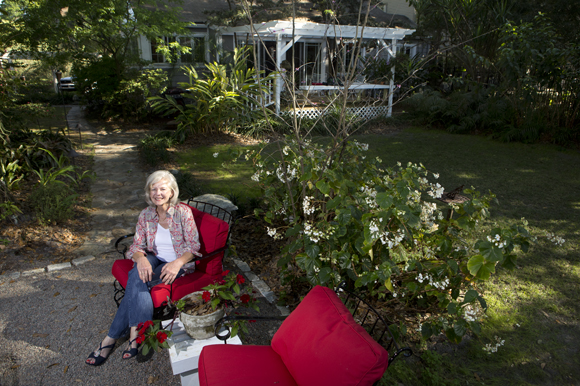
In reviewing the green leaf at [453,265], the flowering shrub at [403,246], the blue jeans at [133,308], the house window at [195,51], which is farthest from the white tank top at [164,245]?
the house window at [195,51]

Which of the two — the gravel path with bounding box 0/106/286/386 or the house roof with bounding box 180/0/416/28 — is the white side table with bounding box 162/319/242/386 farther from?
the house roof with bounding box 180/0/416/28

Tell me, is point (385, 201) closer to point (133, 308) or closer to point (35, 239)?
point (133, 308)

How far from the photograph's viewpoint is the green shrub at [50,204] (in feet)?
15.5

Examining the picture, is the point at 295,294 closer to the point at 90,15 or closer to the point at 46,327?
the point at 46,327

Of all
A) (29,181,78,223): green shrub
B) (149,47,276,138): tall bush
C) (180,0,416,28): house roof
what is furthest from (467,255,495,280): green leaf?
(180,0,416,28): house roof

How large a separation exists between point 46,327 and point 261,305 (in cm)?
181

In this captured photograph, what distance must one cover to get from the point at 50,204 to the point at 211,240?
300 centimetres

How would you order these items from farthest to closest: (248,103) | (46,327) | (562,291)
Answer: (248,103) → (562,291) → (46,327)

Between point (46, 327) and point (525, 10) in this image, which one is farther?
point (525, 10)

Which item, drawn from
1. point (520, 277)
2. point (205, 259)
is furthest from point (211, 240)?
point (520, 277)

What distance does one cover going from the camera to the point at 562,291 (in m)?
3.62

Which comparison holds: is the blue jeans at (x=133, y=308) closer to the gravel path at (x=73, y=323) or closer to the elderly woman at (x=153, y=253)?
the elderly woman at (x=153, y=253)

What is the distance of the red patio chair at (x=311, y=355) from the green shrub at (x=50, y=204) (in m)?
3.71

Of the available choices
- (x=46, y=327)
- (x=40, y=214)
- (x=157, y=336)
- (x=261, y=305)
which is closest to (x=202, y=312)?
(x=157, y=336)
